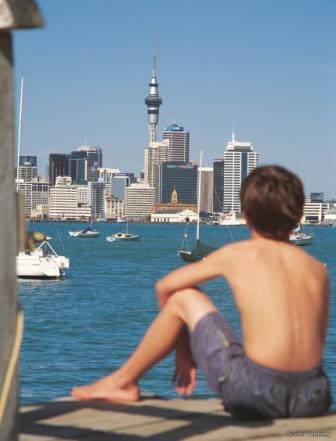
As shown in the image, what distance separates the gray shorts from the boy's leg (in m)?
0.05

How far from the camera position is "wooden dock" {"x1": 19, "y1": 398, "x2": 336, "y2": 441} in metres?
3.09

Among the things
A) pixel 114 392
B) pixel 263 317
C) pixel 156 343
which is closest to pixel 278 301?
pixel 263 317

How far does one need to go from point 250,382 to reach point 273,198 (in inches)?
22.1

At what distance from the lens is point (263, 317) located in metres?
3.23

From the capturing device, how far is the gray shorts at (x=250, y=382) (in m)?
3.21

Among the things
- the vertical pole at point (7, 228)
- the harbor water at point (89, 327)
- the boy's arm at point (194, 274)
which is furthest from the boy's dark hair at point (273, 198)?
the harbor water at point (89, 327)

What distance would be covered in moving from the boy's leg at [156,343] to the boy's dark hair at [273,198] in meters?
0.31

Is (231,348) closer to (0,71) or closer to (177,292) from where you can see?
(177,292)

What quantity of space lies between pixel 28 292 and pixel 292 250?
3243cm

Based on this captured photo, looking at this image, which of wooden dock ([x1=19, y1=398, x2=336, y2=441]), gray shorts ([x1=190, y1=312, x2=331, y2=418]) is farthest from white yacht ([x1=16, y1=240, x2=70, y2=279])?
gray shorts ([x1=190, y1=312, x2=331, y2=418])

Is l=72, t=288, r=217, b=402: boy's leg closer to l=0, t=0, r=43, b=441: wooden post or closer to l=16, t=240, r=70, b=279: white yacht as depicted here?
l=0, t=0, r=43, b=441: wooden post

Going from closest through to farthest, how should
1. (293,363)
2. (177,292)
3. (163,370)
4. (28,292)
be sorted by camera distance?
(293,363) < (177,292) < (163,370) < (28,292)

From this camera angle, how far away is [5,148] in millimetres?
2676

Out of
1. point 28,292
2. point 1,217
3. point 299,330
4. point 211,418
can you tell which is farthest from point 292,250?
point 28,292
